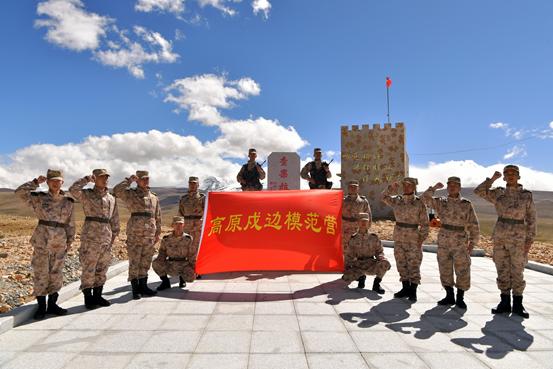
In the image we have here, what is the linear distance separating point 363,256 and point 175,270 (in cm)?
335

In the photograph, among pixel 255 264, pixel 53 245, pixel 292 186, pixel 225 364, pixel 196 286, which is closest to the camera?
pixel 225 364

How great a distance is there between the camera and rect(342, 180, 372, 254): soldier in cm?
702

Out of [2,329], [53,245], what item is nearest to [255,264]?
[53,245]

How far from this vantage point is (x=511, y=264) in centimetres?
503

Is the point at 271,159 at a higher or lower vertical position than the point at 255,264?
higher

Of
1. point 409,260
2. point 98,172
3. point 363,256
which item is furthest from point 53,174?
point 409,260

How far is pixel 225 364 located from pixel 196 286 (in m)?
3.20

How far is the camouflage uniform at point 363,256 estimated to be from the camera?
614 centimetres

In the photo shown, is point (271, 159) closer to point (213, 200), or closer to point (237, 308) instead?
point (213, 200)

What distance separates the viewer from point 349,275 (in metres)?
6.29

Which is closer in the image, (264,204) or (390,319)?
(390,319)

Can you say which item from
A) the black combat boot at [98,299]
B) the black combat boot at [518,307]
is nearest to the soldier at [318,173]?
the black combat boot at [518,307]

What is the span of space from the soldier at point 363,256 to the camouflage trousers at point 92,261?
13.1ft

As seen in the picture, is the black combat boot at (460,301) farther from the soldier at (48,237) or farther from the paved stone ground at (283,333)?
the soldier at (48,237)
